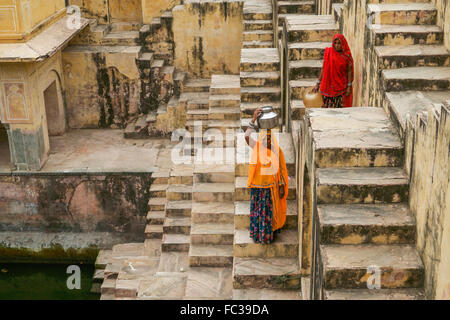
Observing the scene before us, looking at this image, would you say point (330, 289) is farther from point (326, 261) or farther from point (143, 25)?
point (143, 25)

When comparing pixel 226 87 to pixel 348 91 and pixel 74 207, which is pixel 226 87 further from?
pixel 348 91

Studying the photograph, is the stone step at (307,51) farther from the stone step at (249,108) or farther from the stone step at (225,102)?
the stone step at (225,102)

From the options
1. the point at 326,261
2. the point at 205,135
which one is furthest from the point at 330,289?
the point at 205,135

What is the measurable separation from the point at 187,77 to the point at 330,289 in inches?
411

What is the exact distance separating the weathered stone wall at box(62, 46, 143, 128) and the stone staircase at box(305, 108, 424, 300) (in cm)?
913

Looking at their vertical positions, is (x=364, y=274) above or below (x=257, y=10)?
below

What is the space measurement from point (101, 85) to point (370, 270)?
10.8 metres

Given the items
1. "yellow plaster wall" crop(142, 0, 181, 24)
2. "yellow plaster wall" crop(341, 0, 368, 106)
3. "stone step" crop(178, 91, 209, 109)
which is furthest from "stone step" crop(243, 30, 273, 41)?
"yellow plaster wall" crop(341, 0, 368, 106)

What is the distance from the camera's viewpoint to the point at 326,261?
4.53 metres

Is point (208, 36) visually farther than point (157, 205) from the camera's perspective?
Yes

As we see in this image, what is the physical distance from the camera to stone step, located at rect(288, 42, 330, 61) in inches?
334

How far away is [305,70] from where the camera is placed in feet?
27.3

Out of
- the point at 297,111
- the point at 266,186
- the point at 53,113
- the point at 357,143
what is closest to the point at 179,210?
the point at 297,111

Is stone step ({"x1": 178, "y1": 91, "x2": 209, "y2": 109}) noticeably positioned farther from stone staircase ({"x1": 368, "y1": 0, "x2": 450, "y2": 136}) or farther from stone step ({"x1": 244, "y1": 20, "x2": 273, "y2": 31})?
stone staircase ({"x1": 368, "y1": 0, "x2": 450, "y2": 136})
